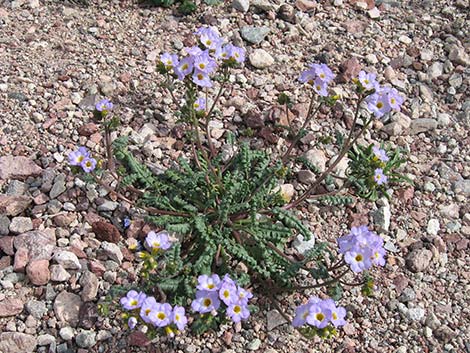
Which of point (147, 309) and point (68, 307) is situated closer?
point (147, 309)

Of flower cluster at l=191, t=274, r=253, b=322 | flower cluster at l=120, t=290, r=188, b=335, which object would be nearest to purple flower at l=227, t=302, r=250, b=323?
flower cluster at l=191, t=274, r=253, b=322

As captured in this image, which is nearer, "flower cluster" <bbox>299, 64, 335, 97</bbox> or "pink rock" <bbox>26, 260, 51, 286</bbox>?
"pink rock" <bbox>26, 260, 51, 286</bbox>

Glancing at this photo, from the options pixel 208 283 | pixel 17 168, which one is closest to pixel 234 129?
pixel 17 168

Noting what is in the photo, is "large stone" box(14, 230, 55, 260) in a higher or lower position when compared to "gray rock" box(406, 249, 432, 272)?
lower

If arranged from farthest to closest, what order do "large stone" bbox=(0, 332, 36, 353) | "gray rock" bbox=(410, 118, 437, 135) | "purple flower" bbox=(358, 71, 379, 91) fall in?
"gray rock" bbox=(410, 118, 437, 135)
"purple flower" bbox=(358, 71, 379, 91)
"large stone" bbox=(0, 332, 36, 353)

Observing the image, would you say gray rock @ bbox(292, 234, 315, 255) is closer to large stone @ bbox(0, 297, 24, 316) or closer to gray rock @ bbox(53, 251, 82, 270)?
gray rock @ bbox(53, 251, 82, 270)

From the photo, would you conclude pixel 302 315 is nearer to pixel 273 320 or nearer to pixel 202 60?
pixel 273 320

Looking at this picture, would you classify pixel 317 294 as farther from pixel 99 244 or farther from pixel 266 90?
pixel 266 90
